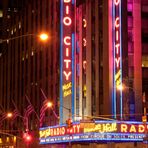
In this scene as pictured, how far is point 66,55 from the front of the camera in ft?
216

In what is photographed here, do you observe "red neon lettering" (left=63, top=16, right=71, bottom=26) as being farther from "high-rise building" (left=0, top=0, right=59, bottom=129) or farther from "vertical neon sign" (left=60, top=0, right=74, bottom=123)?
"high-rise building" (left=0, top=0, right=59, bottom=129)

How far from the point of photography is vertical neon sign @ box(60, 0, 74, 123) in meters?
65.0

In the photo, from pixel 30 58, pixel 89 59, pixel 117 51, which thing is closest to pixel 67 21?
pixel 89 59

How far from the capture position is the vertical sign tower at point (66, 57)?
213 ft

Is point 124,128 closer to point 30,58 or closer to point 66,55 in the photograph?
point 66,55

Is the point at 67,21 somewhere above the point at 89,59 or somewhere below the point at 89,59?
above

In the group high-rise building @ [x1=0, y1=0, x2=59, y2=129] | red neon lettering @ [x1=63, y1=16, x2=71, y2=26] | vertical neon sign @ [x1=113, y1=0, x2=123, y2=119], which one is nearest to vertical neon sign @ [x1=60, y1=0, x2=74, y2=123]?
red neon lettering @ [x1=63, y1=16, x2=71, y2=26]

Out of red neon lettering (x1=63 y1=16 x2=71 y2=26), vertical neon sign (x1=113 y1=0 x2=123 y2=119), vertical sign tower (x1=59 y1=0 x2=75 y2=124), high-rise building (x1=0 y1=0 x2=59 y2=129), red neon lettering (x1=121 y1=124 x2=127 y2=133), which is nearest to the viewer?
red neon lettering (x1=121 y1=124 x2=127 y2=133)

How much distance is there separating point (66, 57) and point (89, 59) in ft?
18.8

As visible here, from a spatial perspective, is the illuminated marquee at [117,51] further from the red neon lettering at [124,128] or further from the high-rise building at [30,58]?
the high-rise building at [30,58]

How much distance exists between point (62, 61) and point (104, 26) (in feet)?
35.5

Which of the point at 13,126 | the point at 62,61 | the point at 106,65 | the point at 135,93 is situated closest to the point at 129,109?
the point at 135,93

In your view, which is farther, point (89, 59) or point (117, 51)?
point (89, 59)

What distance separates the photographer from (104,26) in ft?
187
